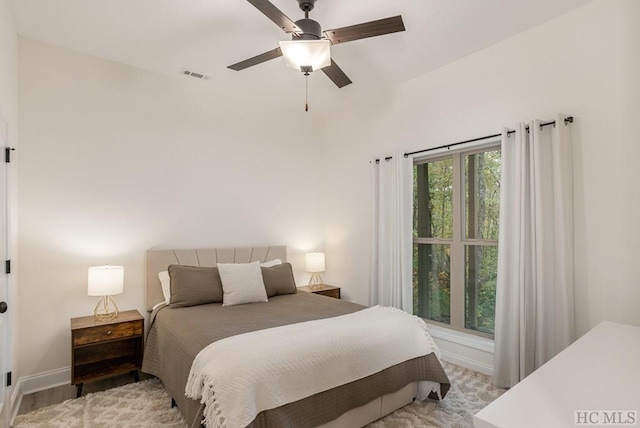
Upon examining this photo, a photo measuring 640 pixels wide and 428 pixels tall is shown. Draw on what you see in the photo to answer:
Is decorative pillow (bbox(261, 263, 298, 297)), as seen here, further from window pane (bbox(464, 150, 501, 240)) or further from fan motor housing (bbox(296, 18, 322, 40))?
fan motor housing (bbox(296, 18, 322, 40))

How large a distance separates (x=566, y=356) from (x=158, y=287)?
134 inches

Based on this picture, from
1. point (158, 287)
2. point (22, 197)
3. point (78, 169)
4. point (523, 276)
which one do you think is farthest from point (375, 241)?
point (22, 197)

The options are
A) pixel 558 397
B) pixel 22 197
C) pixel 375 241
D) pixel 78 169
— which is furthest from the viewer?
pixel 375 241

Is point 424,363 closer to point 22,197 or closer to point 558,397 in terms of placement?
point 558,397

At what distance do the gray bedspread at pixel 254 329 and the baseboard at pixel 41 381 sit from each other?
77 centimetres

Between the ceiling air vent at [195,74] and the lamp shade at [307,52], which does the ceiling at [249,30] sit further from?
the lamp shade at [307,52]

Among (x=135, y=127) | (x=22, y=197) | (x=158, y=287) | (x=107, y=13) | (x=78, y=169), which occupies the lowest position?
(x=158, y=287)

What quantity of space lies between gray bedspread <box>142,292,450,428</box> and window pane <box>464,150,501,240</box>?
143 cm

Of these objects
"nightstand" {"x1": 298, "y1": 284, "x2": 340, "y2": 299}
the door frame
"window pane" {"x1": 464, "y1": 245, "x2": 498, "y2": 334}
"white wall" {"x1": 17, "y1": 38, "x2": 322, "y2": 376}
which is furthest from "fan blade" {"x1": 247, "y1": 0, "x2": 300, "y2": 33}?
"nightstand" {"x1": 298, "y1": 284, "x2": 340, "y2": 299}

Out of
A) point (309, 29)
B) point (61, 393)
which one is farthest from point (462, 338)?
point (61, 393)

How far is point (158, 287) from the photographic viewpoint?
3637mm

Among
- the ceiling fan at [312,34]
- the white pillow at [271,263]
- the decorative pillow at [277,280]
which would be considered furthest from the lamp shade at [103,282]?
the ceiling fan at [312,34]

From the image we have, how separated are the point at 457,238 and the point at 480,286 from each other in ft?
1.67

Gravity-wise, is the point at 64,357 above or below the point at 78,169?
below
